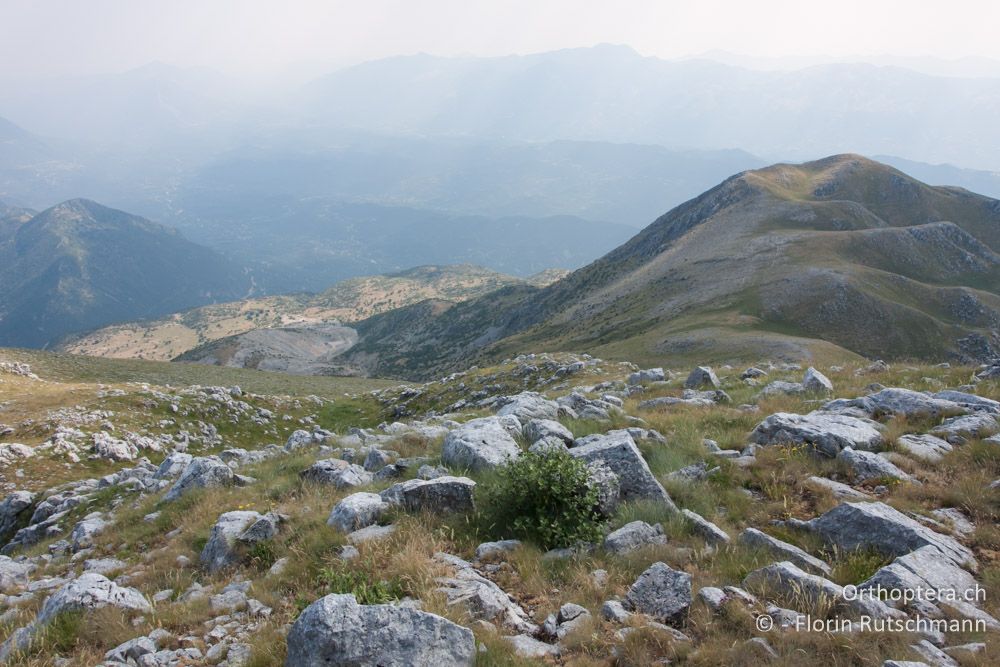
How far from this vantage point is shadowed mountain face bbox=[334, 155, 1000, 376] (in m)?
53.5

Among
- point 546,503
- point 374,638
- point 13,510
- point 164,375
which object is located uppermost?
point 374,638

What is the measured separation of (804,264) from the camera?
221ft

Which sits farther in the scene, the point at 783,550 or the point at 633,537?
the point at 633,537

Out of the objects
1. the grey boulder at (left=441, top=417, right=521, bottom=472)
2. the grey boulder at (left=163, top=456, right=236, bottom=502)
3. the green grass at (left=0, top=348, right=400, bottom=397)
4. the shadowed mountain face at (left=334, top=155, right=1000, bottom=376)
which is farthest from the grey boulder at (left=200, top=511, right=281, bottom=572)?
the green grass at (left=0, top=348, right=400, bottom=397)

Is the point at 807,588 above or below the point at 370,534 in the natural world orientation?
above

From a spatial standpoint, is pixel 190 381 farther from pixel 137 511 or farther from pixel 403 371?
pixel 403 371

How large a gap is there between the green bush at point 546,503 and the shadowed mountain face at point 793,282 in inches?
1465

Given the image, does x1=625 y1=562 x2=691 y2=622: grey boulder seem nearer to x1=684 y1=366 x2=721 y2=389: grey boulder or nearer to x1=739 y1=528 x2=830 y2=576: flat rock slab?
x1=739 y1=528 x2=830 y2=576: flat rock slab

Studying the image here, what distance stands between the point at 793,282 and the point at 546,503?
64542mm

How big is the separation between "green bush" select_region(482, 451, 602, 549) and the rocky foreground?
0.08m

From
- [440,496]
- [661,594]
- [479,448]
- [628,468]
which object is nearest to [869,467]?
[628,468]

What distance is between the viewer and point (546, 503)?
26.1 feet

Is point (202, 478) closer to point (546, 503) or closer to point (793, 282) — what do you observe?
point (546, 503)

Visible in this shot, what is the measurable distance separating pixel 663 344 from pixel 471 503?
44137 mm
